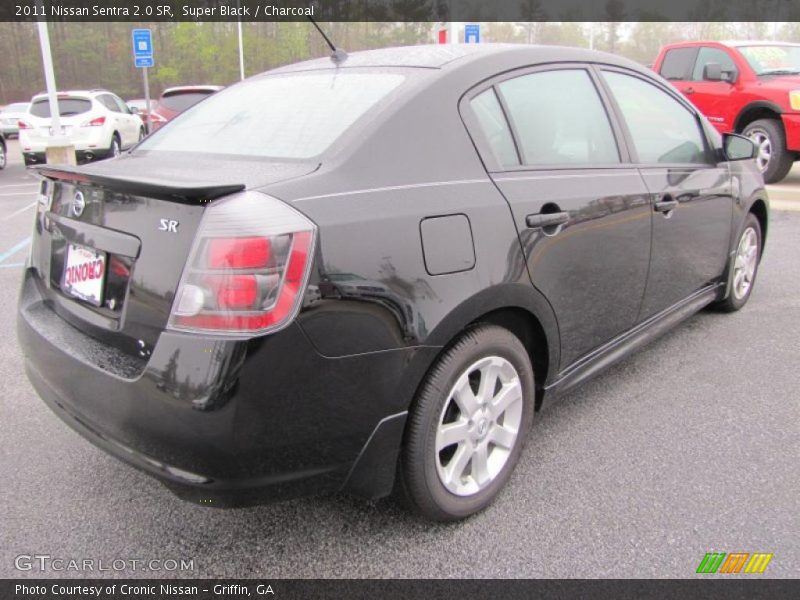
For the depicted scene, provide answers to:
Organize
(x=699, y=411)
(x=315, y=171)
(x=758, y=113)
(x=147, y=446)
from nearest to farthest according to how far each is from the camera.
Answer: (x=147, y=446)
(x=315, y=171)
(x=699, y=411)
(x=758, y=113)

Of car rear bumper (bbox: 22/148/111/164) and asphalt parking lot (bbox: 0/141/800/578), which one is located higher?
asphalt parking lot (bbox: 0/141/800/578)

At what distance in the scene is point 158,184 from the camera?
5.92 ft

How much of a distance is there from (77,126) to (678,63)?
11753 millimetres

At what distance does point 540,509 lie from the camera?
7.86 ft

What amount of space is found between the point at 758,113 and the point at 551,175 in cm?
820

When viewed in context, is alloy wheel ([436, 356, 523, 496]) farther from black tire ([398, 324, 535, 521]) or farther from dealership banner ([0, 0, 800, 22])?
dealership banner ([0, 0, 800, 22])

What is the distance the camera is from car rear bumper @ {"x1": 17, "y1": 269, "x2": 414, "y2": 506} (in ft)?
5.57

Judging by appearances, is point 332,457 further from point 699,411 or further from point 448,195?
point 699,411

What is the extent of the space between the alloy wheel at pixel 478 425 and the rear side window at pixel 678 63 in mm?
9238

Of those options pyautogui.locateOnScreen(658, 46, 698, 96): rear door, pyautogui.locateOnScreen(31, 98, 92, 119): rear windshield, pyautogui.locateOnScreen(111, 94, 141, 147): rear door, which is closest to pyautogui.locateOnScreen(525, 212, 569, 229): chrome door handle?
pyautogui.locateOnScreen(658, 46, 698, 96): rear door

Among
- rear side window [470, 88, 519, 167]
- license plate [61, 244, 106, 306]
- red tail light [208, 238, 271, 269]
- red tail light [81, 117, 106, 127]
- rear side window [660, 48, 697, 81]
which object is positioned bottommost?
red tail light [81, 117, 106, 127]

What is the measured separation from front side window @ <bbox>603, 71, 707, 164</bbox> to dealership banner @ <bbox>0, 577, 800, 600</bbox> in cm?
188

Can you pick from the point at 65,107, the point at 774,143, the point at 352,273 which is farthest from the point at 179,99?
the point at 352,273

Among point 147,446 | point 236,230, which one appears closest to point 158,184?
point 236,230
